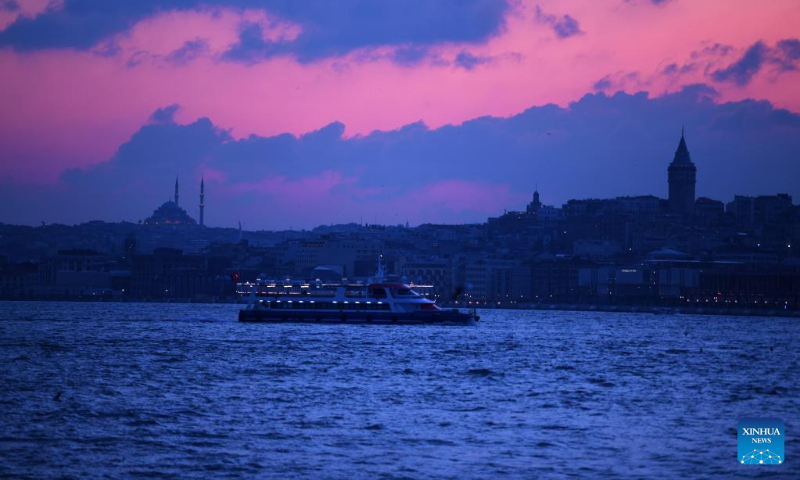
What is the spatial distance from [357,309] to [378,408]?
42.0 m

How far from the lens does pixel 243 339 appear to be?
59281 mm

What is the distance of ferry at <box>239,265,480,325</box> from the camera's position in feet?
235

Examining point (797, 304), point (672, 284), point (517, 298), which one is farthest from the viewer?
point (517, 298)

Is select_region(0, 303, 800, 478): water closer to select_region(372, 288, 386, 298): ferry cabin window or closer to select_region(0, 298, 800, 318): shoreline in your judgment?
select_region(372, 288, 386, 298): ferry cabin window

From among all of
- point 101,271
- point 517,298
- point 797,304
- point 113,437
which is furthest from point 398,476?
point 101,271

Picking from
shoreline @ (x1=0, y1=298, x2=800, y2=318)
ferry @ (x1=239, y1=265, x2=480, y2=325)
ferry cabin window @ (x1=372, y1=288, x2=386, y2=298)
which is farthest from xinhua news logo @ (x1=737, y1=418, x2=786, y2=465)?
shoreline @ (x1=0, y1=298, x2=800, y2=318)

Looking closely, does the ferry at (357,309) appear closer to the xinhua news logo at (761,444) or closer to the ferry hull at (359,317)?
the ferry hull at (359,317)

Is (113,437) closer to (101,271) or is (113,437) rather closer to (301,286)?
(301,286)

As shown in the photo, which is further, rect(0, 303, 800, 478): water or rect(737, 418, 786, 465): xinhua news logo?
rect(0, 303, 800, 478): water

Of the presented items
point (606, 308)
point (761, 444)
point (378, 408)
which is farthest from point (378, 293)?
point (606, 308)

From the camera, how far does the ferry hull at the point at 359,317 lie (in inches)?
2808

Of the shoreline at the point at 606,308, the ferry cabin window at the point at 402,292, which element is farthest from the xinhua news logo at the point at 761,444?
the shoreline at the point at 606,308

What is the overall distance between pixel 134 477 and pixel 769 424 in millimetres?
12558

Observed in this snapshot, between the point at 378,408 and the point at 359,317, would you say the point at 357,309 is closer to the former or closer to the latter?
the point at 359,317
